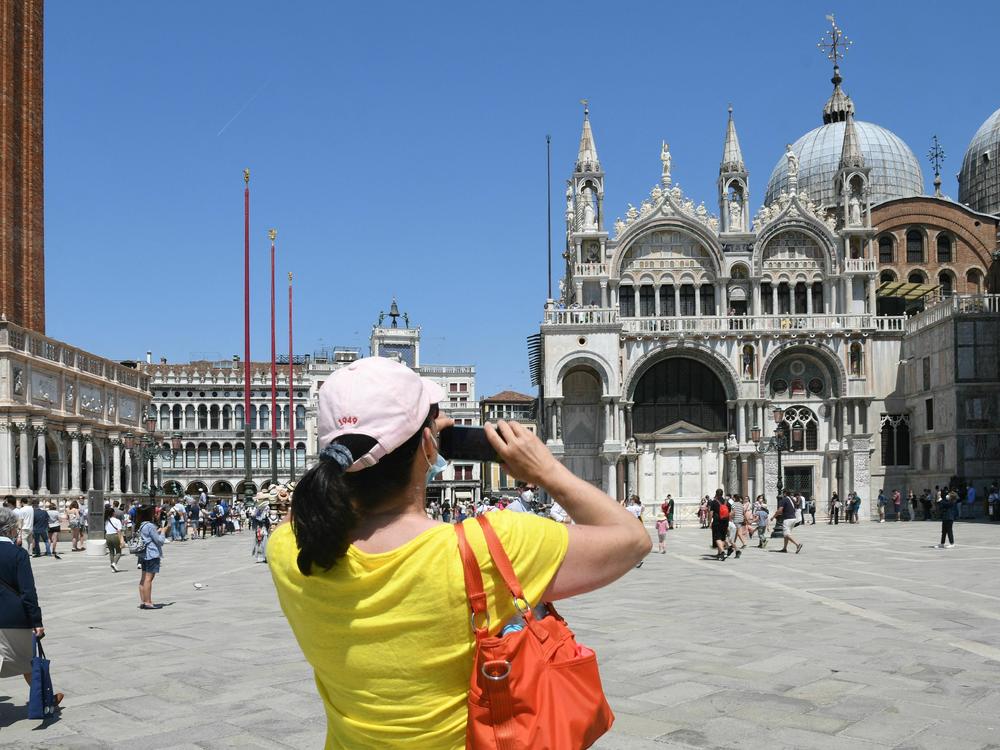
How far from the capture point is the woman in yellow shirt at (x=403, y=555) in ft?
7.46

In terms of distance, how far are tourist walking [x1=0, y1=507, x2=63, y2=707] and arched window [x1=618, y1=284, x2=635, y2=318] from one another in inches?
1573

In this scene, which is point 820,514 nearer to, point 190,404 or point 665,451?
point 665,451

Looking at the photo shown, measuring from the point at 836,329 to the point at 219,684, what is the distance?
40271 mm

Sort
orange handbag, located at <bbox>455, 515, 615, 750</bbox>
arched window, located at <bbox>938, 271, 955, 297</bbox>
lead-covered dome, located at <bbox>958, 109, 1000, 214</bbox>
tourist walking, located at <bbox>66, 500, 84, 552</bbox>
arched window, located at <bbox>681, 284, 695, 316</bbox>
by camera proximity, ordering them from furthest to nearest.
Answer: lead-covered dome, located at <bbox>958, 109, 1000, 214</bbox>, arched window, located at <bbox>938, 271, 955, 297</bbox>, arched window, located at <bbox>681, 284, 695, 316</bbox>, tourist walking, located at <bbox>66, 500, 84, 552</bbox>, orange handbag, located at <bbox>455, 515, 615, 750</bbox>

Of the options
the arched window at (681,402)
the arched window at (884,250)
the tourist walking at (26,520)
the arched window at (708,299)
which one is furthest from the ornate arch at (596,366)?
the tourist walking at (26,520)

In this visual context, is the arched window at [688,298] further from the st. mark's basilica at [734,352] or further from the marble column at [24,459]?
the marble column at [24,459]

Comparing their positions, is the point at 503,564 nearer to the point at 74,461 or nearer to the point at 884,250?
the point at 74,461

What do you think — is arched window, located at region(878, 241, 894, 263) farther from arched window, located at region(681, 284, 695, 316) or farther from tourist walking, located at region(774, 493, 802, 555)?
tourist walking, located at region(774, 493, 802, 555)

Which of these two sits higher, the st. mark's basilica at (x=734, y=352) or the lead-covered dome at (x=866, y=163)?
the lead-covered dome at (x=866, y=163)

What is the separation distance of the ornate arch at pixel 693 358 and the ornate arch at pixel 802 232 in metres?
4.78

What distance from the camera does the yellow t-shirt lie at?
226 cm

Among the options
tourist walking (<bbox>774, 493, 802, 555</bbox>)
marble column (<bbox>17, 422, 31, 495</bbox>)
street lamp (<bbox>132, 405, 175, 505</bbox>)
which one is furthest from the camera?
street lamp (<bbox>132, 405, 175, 505</bbox>)

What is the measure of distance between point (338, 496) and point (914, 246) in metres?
54.1

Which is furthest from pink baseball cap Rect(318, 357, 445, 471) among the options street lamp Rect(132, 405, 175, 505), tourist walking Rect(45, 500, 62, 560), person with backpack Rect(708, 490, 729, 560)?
street lamp Rect(132, 405, 175, 505)
